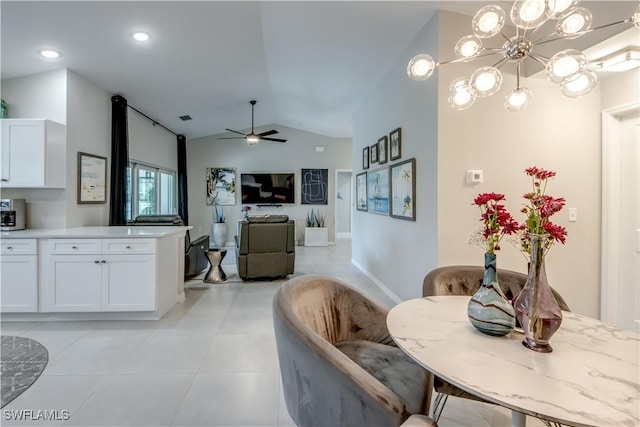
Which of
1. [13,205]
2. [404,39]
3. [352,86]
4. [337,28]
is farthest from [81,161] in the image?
[404,39]

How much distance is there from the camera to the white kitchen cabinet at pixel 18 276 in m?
3.00

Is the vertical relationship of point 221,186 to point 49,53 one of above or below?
below

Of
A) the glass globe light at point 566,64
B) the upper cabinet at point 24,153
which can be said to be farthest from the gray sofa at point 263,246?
the glass globe light at point 566,64

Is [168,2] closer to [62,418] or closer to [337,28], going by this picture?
[337,28]

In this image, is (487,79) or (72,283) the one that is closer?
(487,79)

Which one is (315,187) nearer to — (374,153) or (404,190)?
(374,153)

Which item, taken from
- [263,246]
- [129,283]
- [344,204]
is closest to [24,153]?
[129,283]

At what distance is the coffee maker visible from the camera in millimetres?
3203

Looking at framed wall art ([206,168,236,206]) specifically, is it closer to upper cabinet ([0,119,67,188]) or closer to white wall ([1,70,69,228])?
white wall ([1,70,69,228])

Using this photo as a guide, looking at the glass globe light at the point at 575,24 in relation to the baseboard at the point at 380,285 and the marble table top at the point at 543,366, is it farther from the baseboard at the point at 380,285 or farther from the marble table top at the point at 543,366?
the baseboard at the point at 380,285

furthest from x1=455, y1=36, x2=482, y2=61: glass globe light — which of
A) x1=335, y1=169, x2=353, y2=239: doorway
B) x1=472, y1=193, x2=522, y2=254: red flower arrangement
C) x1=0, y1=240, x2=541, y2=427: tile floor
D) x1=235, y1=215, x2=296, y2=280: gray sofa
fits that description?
x1=335, y1=169, x2=353, y2=239: doorway

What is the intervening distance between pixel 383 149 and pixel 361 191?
1370 millimetres

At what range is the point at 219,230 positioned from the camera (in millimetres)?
8172

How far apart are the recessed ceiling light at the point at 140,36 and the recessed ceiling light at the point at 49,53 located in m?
0.88
